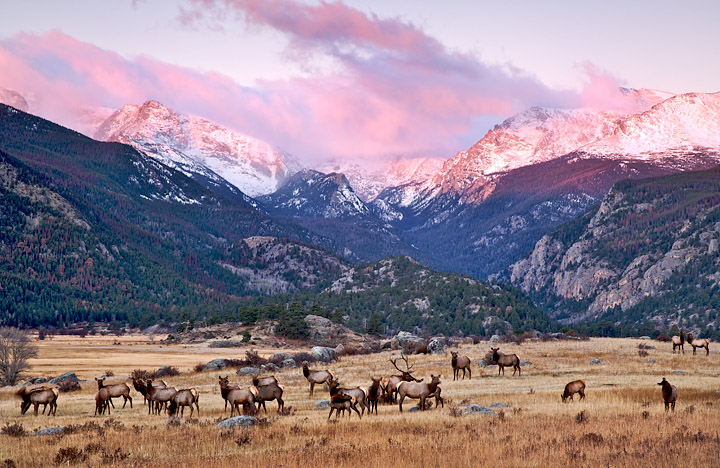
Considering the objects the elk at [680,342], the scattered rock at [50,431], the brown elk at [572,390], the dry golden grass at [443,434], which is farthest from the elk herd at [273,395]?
the elk at [680,342]

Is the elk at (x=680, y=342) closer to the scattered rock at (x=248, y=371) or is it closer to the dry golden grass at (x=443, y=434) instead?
the dry golden grass at (x=443, y=434)

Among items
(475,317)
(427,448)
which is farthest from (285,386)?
(475,317)

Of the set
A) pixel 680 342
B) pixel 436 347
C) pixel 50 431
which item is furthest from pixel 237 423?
pixel 680 342

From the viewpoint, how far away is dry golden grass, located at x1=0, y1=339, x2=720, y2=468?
1933 centimetres

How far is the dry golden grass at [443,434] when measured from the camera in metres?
19.3

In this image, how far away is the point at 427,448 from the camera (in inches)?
819

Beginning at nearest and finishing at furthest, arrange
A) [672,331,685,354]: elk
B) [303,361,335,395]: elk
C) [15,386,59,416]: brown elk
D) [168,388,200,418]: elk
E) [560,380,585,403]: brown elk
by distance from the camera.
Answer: [168,388,200,418]: elk
[560,380,585,403]: brown elk
[15,386,59,416]: brown elk
[303,361,335,395]: elk
[672,331,685,354]: elk

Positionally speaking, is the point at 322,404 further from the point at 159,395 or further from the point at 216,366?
the point at 216,366

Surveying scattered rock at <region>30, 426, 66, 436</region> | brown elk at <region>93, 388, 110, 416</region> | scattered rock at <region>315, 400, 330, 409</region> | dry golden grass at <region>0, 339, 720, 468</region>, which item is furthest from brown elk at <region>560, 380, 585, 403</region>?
brown elk at <region>93, 388, 110, 416</region>

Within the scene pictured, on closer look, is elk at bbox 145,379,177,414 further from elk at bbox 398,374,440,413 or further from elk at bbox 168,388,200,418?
elk at bbox 398,374,440,413

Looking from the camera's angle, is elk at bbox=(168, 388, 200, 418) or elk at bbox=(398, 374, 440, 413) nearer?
elk at bbox=(398, 374, 440, 413)

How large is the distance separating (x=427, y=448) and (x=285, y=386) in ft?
93.1

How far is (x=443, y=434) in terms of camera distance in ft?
78.2

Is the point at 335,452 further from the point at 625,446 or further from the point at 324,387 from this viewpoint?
the point at 324,387
